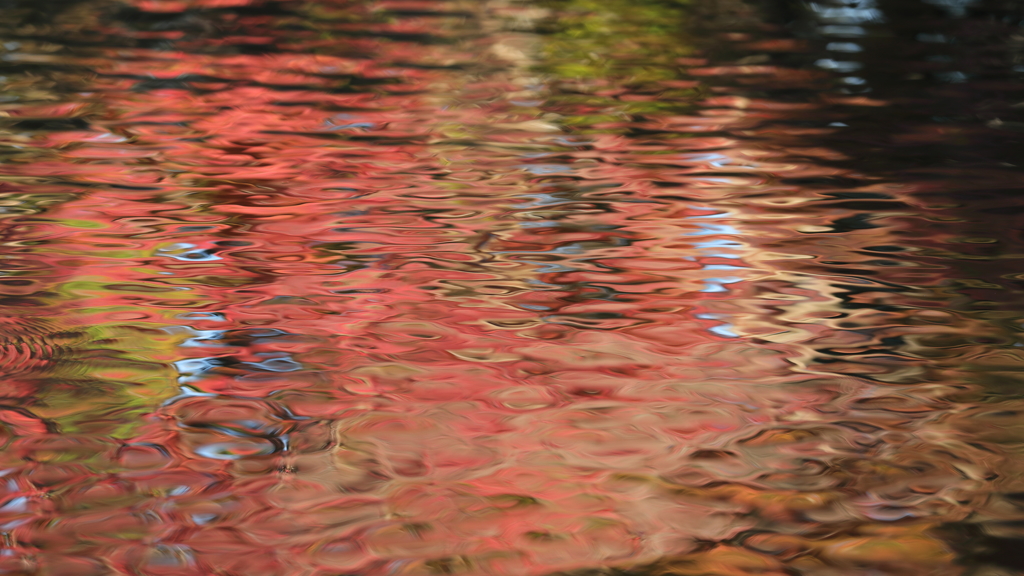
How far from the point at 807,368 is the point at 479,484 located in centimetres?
37

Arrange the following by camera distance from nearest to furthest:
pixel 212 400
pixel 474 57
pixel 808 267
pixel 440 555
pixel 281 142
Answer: pixel 440 555
pixel 212 400
pixel 808 267
pixel 281 142
pixel 474 57

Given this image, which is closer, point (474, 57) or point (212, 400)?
point (212, 400)

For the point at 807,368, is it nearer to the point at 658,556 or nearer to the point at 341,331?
the point at 658,556

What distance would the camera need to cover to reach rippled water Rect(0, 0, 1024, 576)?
2.23ft

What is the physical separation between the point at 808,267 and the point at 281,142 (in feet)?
3.05

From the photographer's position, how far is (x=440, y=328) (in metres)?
0.96

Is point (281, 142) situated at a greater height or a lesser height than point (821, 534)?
greater

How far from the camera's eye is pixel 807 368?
887 mm

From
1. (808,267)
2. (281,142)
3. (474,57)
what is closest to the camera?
(808,267)

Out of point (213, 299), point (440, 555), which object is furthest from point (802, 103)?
point (440, 555)

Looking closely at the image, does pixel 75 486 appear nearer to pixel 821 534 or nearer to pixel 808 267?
pixel 821 534

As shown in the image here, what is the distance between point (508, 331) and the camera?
0.96 meters

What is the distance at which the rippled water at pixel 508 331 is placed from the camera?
0.68 meters

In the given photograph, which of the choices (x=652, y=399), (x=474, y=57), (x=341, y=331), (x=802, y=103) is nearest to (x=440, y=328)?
→ (x=341, y=331)
